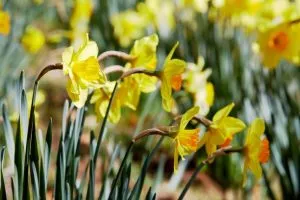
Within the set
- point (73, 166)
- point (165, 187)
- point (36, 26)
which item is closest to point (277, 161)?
point (165, 187)

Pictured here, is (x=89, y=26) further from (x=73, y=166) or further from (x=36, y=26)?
(x=73, y=166)

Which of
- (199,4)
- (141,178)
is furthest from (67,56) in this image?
(199,4)

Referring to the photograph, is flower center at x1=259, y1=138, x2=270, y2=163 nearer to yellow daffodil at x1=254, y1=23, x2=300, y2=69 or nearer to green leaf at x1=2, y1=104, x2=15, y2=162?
green leaf at x1=2, y1=104, x2=15, y2=162

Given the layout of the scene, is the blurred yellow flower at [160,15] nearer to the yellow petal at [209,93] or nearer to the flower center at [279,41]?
the flower center at [279,41]

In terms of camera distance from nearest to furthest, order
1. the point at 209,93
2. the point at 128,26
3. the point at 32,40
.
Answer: the point at 209,93, the point at 32,40, the point at 128,26

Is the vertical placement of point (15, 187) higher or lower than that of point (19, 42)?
lower

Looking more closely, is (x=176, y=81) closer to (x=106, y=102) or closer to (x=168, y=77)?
(x=168, y=77)

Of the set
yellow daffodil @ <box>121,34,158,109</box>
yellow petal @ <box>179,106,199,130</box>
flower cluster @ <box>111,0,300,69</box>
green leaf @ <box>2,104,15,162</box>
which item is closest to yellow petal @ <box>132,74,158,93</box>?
yellow daffodil @ <box>121,34,158,109</box>
